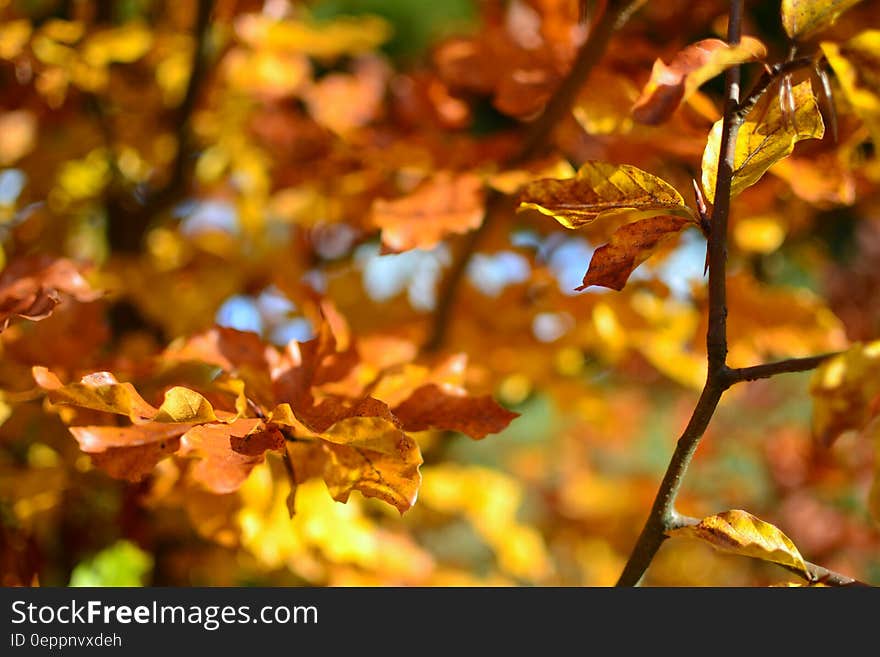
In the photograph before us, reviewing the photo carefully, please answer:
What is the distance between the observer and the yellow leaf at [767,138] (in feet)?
1.65

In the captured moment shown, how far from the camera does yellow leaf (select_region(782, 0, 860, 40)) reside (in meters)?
0.49

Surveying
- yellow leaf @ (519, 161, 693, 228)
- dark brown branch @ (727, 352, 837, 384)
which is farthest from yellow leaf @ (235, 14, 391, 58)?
dark brown branch @ (727, 352, 837, 384)

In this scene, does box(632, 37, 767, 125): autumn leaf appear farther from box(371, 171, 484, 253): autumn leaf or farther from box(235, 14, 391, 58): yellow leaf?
box(235, 14, 391, 58): yellow leaf

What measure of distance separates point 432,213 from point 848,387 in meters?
0.38

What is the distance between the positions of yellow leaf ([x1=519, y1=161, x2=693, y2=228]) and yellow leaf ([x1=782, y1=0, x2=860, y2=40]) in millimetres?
119

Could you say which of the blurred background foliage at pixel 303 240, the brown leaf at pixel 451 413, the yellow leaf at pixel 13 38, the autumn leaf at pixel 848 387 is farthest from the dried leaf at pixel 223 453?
the yellow leaf at pixel 13 38

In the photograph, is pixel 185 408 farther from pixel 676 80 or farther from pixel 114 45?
pixel 114 45

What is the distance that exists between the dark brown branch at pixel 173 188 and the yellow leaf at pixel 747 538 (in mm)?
871

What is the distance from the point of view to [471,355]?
985 mm

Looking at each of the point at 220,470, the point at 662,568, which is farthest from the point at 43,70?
the point at 662,568

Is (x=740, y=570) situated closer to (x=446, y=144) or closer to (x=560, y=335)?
(x=560, y=335)

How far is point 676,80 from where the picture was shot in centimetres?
48

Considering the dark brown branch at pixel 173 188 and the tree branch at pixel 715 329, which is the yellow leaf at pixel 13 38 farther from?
the tree branch at pixel 715 329

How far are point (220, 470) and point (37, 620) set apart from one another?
0.86 feet
